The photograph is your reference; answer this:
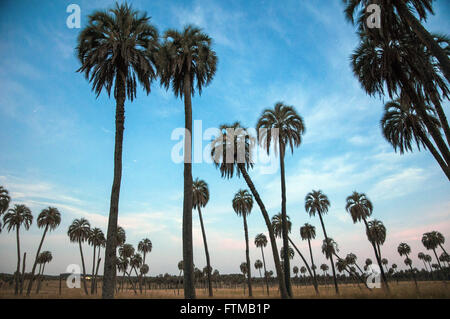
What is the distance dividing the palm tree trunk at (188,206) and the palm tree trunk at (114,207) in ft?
11.0

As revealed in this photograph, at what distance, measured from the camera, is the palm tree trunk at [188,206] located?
12.0 m

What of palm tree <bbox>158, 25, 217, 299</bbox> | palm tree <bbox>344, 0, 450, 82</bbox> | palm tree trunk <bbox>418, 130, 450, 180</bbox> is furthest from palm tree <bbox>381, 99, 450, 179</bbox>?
palm tree <bbox>158, 25, 217, 299</bbox>

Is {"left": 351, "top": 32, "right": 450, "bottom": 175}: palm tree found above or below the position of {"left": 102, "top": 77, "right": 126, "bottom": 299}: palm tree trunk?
above

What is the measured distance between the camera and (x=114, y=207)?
1248 centimetres

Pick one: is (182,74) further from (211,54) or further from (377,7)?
(377,7)

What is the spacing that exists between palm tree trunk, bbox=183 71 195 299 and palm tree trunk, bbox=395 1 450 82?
11947 mm

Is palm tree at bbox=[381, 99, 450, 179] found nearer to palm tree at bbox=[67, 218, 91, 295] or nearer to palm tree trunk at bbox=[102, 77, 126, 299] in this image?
palm tree trunk at bbox=[102, 77, 126, 299]

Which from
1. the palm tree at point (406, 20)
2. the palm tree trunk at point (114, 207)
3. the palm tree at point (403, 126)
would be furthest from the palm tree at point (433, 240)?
the palm tree trunk at point (114, 207)

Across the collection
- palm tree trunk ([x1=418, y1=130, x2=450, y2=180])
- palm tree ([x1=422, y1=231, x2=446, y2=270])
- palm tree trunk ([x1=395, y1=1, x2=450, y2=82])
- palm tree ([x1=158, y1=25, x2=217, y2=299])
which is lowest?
palm tree ([x1=422, y1=231, x2=446, y2=270])

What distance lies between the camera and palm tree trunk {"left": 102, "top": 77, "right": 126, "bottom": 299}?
11227 mm

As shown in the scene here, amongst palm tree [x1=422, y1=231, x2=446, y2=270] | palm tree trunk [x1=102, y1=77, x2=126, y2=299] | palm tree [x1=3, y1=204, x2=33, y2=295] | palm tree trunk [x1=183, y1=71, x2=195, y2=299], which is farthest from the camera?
palm tree [x1=422, y1=231, x2=446, y2=270]

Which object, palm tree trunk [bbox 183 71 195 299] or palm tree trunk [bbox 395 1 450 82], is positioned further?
palm tree trunk [bbox 183 71 195 299]

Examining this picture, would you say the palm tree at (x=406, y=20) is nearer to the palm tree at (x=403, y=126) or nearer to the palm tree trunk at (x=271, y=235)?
the palm tree at (x=403, y=126)

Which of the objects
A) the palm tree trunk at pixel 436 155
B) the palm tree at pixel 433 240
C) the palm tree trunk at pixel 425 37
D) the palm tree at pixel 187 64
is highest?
the palm tree at pixel 187 64
